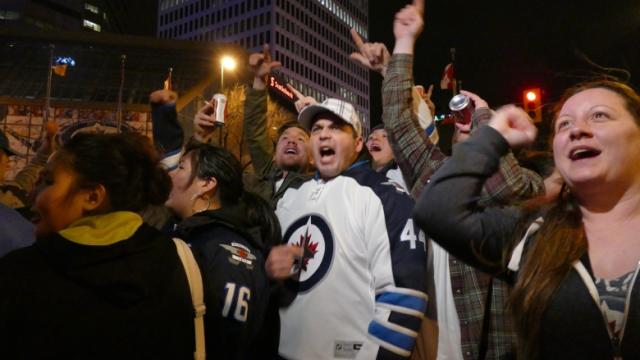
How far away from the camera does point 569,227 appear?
2.04 meters

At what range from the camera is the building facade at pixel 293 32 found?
95.6m

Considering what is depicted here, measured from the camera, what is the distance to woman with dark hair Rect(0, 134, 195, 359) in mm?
1870

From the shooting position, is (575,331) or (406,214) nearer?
(575,331)

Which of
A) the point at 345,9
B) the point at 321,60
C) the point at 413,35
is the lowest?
the point at 413,35

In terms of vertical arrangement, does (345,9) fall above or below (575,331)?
above

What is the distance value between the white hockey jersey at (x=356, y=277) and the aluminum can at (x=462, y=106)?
809mm

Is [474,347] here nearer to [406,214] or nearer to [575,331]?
[406,214]

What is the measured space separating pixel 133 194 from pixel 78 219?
0.27m

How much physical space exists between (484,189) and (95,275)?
2.19 metres

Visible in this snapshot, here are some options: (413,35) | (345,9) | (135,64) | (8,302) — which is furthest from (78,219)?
(345,9)

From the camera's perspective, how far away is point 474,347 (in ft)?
9.53

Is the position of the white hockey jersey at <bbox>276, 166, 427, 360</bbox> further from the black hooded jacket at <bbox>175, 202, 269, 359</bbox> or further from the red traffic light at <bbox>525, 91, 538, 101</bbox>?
the red traffic light at <bbox>525, 91, 538, 101</bbox>

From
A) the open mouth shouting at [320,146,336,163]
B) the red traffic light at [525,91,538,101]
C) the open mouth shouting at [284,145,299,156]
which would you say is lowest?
the open mouth shouting at [320,146,336,163]

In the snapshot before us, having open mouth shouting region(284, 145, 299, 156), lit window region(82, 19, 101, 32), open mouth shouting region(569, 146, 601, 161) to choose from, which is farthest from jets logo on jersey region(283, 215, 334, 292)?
lit window region(82, 19, 101, 32)
